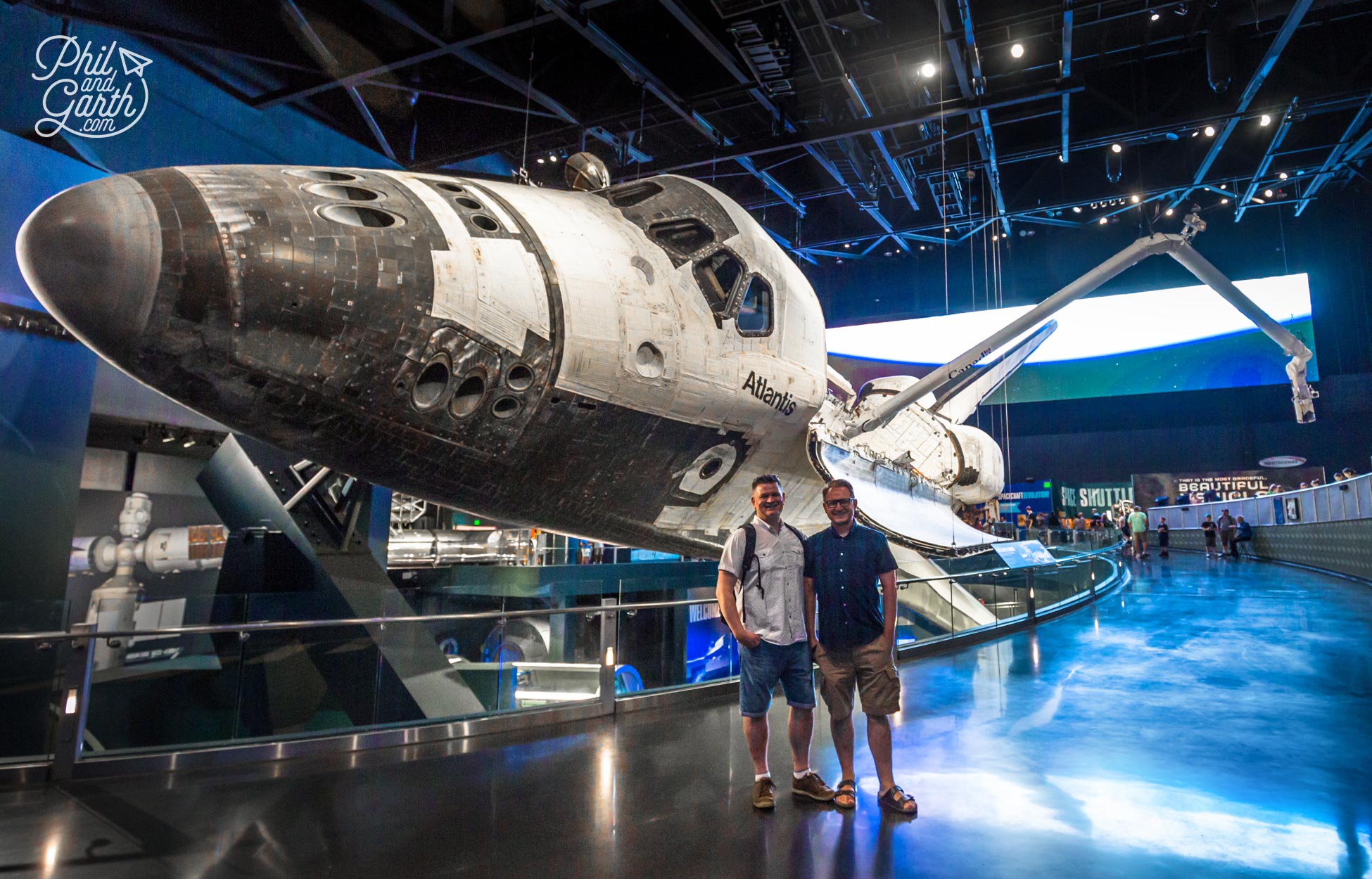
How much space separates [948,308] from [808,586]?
847 inches

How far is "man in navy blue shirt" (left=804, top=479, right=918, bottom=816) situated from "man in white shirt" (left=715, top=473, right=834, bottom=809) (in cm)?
9

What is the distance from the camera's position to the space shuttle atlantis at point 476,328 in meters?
2.91

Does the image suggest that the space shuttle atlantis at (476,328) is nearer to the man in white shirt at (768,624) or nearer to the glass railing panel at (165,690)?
the man in white shirt at (768,624)

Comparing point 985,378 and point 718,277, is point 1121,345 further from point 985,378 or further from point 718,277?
point 718,277

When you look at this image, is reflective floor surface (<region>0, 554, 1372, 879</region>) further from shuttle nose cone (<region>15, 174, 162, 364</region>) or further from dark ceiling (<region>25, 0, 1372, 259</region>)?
dark ceiling (<region>25, 0, 1372, 259</region>)

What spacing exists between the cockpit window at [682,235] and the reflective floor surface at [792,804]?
10.1 feet

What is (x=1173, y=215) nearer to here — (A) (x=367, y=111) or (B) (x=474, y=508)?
(A) (x=367, y=111)

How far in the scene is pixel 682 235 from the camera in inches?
193

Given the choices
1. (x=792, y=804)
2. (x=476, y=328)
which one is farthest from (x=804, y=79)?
(x=792, y=804)

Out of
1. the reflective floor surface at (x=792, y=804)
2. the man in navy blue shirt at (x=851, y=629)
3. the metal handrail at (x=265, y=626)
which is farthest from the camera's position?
the metal handrail at (x=265, y=626)

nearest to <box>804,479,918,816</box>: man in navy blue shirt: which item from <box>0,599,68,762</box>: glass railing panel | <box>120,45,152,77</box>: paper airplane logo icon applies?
<box>0,599,68,762</box>: glass railing panel

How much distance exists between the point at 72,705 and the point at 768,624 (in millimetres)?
3555

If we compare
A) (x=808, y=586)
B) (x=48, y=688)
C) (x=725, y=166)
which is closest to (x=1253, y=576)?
(x=725, y=166)

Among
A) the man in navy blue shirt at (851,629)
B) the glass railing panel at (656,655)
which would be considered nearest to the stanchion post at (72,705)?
the glass railing panel at (656,655)
